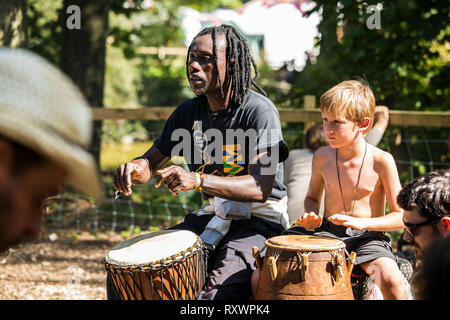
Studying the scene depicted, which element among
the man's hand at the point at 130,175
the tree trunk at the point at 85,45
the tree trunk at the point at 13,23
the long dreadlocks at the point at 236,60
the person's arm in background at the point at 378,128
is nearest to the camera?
the man's hand at the point at 130,175

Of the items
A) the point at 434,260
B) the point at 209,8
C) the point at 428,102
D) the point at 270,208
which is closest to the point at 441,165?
the point at 428,102

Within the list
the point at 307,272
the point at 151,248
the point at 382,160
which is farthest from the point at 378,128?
the point at 151,248

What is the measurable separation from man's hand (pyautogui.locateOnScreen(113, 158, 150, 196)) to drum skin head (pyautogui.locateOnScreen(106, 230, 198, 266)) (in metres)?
0.28

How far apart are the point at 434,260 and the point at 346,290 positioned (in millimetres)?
1440

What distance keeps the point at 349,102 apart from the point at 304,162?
1566 mm

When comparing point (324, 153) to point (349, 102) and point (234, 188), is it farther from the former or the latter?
point (234, 188)

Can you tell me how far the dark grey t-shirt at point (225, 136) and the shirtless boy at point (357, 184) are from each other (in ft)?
0.99

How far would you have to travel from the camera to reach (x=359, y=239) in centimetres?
296

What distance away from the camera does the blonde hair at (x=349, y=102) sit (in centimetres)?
297

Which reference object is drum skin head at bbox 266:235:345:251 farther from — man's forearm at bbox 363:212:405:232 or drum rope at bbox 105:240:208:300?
drum rope at bbox 105:240:208:300

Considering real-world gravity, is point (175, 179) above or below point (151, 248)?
above

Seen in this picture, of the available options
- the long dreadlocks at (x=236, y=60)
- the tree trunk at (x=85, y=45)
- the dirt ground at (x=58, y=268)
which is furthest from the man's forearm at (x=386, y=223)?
the tree trunk at (x=85, y=45)

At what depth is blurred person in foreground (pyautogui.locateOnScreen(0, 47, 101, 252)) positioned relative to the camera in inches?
43.3

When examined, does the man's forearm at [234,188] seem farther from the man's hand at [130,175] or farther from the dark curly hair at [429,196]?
Answer: the dark curly hair at [429,196]
